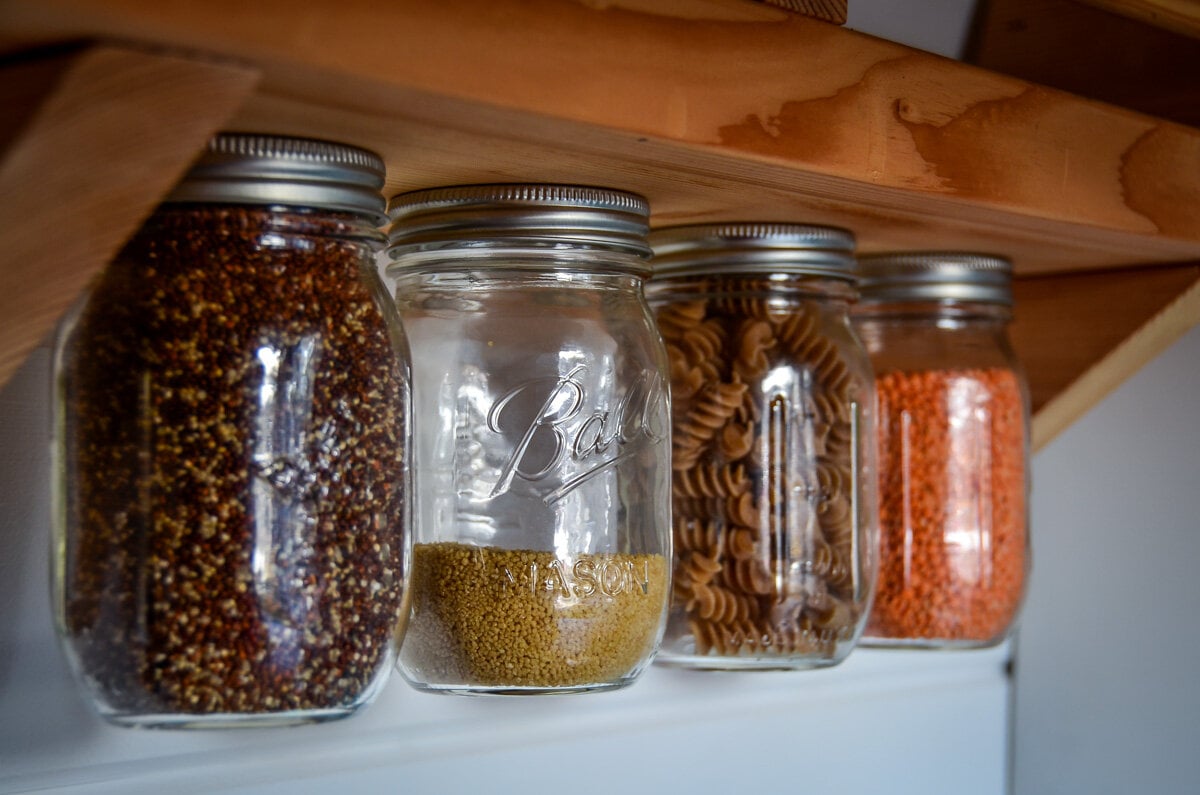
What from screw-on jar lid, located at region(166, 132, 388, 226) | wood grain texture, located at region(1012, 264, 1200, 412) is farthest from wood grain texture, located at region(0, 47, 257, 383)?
wood grain texture, located at region(1012, 264, 1200, 412)

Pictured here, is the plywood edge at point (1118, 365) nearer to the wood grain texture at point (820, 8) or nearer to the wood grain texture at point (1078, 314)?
the wood grain texture at point (1078, 314)

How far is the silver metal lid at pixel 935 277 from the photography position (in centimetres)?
92

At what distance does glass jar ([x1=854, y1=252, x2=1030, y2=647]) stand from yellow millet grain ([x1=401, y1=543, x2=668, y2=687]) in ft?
0.98

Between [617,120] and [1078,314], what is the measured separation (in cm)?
62

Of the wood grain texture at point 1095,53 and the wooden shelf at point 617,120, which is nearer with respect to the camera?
the wooden shelf at point 617,120

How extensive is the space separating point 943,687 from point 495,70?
953 mm

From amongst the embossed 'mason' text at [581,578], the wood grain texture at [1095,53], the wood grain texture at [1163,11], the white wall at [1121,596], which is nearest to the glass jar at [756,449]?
the embossed 'mason' text at [581,578]

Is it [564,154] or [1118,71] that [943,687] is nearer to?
[1118,71]

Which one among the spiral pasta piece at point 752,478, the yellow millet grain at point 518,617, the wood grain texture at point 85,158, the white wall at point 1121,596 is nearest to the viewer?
the wood grain texture at point 85,158

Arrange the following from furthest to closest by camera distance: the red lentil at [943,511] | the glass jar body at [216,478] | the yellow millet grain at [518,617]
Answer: the red lentil at [943,511], the yellow millet grain at [518,617], the glass jar body at [216,478]

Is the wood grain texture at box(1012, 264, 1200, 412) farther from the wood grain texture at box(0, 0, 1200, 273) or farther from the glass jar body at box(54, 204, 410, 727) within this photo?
the glass jar body at box(54, 204, 410, 727)

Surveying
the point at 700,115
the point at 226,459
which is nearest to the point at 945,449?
the point at 700,115

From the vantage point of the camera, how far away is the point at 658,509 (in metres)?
0.72

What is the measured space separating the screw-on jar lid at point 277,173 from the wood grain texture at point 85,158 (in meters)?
0.11
